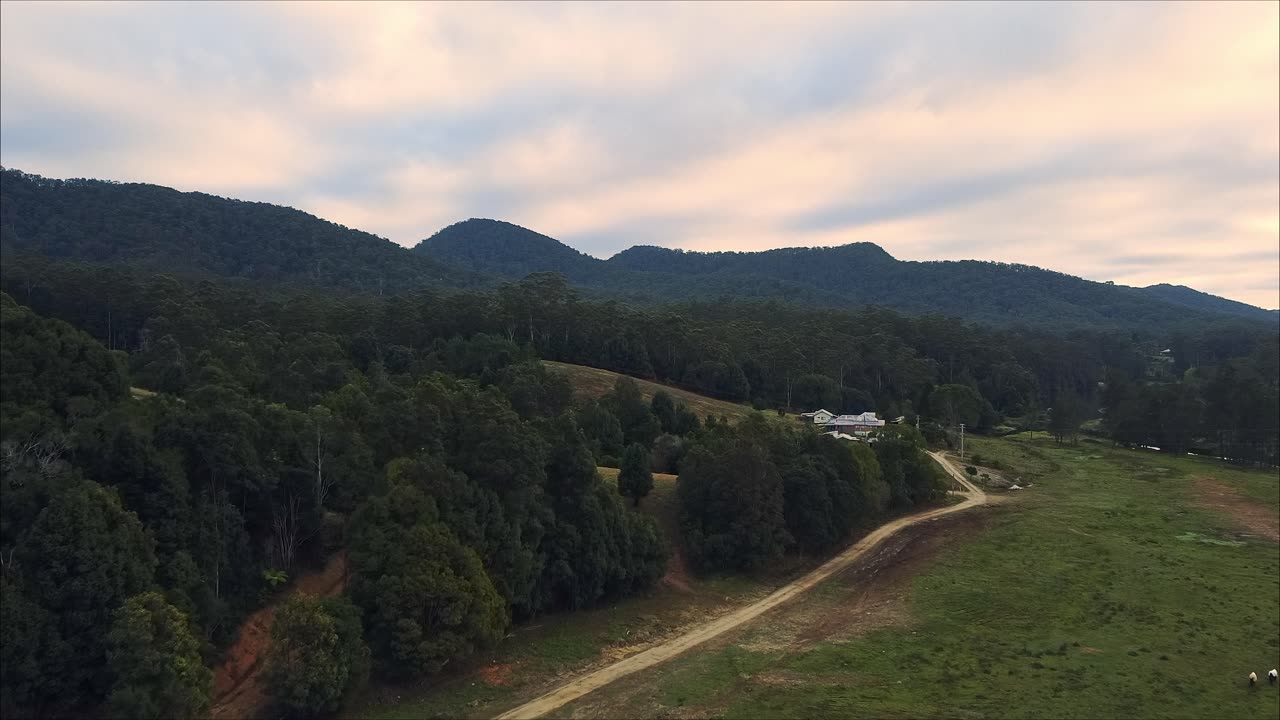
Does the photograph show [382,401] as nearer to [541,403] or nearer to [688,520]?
[688,520]

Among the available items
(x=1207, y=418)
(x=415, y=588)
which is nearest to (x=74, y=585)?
(x=415, y=588)

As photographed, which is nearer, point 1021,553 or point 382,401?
point 382,401

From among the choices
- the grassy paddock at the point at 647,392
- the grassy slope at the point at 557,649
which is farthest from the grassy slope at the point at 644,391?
the grassy slope at the point at 557,649

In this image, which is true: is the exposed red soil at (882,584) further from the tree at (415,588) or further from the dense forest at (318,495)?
the tree at (415,588)

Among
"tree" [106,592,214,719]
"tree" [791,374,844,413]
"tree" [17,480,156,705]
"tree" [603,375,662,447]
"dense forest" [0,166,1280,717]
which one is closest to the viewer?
"tree" [106,592,214,719]

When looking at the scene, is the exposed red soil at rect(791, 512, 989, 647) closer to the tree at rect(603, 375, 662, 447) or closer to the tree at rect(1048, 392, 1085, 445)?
the tree at rect(603, 375, 662, 447)

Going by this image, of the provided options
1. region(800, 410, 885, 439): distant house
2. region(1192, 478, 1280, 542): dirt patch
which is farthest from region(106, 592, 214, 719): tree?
region(800, 410, 885, 439): distant house

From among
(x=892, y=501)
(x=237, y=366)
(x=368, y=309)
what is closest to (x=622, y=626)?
(x=892, y=501)
